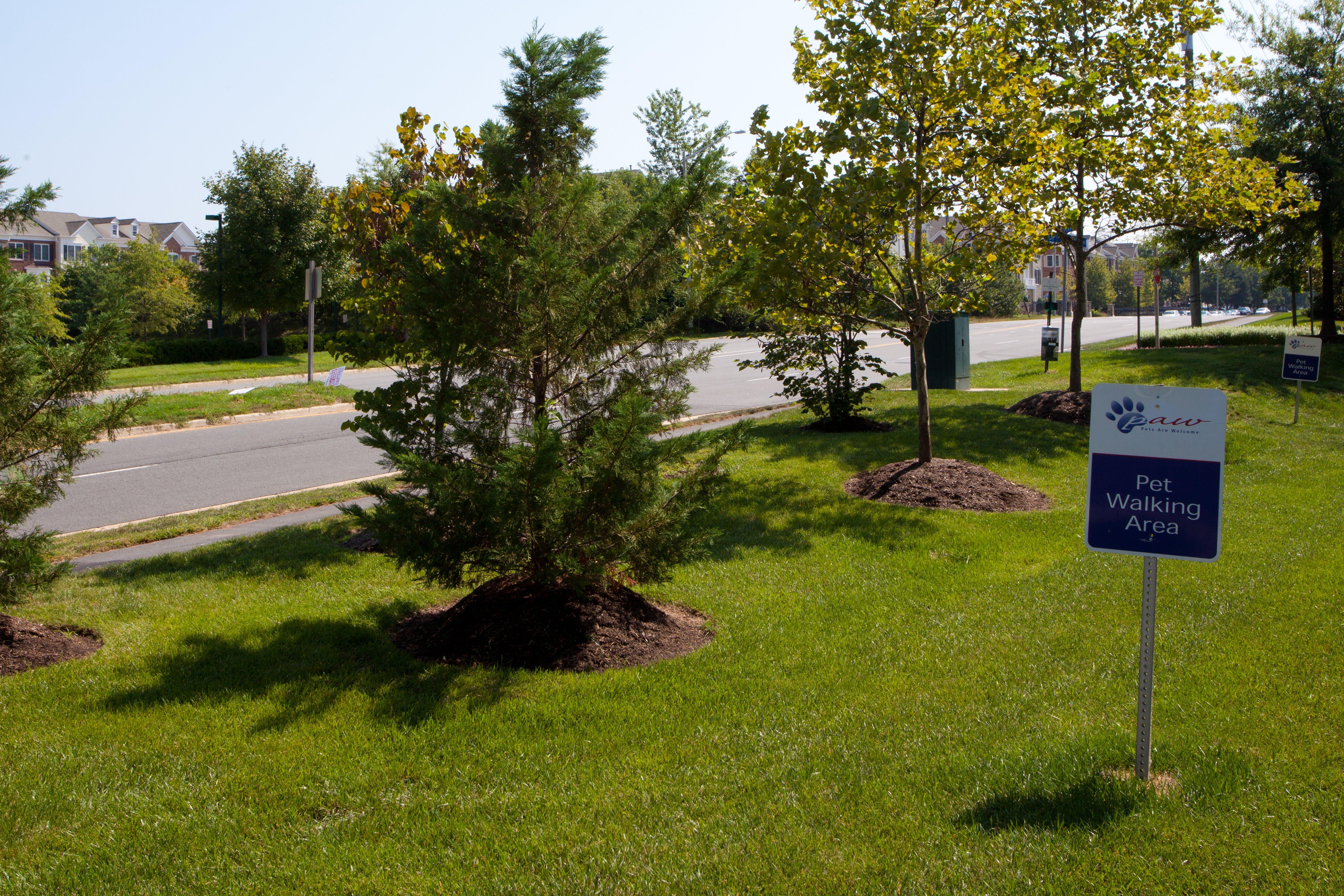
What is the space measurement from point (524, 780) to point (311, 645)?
2275 mm

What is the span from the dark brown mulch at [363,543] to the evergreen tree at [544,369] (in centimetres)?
213

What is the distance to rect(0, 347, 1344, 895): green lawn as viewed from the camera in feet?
11.5

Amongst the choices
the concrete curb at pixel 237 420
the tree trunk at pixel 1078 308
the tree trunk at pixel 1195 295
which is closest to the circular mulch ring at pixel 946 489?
the tree trunk at pixel 1078 308

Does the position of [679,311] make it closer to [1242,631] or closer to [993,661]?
[993,661]

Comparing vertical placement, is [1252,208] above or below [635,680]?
above

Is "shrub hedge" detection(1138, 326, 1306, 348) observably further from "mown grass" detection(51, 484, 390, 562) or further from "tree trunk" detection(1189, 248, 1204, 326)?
"mown grass" detection(51, 484, 390, 562)

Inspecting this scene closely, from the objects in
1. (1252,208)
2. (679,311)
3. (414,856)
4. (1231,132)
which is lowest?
(414,856)

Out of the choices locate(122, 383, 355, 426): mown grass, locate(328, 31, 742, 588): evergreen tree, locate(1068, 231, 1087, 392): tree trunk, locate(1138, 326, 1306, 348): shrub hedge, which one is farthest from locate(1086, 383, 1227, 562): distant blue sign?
locate(1138, 326, 1306, 348): shrub hedge

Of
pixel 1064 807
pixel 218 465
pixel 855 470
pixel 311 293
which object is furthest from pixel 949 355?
pixel 1064 807

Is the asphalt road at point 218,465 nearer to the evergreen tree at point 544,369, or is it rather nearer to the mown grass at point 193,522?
the mown grass at point 193,522

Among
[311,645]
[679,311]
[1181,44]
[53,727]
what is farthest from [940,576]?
[1181,44]

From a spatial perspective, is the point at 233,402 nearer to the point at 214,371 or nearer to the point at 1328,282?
the point at 214,371

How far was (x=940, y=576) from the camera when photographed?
7.45 meters

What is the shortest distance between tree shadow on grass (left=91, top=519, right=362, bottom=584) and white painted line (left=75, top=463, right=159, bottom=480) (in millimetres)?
5702
